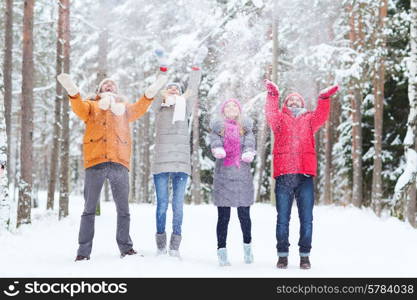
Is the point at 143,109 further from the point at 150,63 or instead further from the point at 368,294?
the point at 150,63

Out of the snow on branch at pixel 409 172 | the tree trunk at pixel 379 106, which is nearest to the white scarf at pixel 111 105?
the snow on branch at pixel 409 172

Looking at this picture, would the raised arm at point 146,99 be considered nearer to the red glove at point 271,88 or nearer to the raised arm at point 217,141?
the raised arm at point 217,141

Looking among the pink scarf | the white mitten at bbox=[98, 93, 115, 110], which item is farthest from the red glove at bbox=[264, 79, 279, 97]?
the white mitten at bbox=[98, 93, 115, 110]

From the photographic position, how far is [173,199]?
6.49m

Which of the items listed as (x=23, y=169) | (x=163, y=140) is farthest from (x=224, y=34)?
(x=163, y=140)

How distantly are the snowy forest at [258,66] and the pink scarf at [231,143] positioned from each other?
548cm

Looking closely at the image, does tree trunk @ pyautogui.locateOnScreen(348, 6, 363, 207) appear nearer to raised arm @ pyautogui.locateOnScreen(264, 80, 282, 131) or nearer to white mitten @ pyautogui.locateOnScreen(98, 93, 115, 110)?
raised arm @ pyautogui.locateOnScreen(264, 80, 282, 131)

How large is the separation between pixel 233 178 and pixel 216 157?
13.1 inches

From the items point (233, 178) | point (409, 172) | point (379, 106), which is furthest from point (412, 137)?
point (233, 178)

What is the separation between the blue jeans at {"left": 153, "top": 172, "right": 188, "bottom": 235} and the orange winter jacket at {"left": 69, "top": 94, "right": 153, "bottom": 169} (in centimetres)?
50

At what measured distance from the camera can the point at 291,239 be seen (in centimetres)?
946

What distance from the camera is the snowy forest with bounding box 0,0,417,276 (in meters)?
12.4

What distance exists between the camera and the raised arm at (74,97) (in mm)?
5934

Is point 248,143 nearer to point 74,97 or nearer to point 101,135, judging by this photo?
point 101,135
